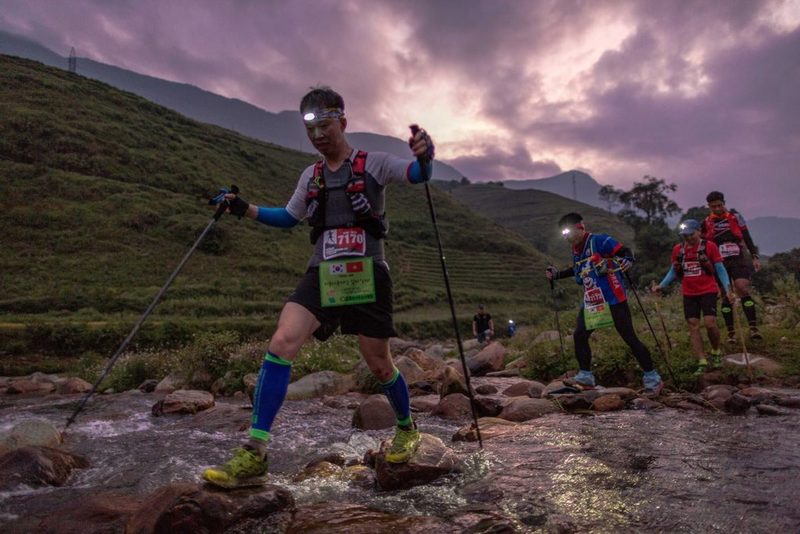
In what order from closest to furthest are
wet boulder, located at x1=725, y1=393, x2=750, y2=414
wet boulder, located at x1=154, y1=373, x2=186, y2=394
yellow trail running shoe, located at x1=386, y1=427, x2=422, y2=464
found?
yellow trail running shoe, located at x1=386, y1=427, x2=422, y2=464 → wet boulder, located at x1=725, y1=393, x2=750, y2=414 → wet boulder, located at x1=154, y1=373, x2=186, y2=394

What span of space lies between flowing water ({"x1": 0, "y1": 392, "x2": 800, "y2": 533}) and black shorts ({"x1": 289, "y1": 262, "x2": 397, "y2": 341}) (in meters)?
1.25

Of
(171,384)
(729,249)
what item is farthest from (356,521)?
(171,384)

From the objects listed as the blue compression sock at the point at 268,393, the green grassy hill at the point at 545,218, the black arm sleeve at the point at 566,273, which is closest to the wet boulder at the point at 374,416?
the blue compression sock at the point at 268,393

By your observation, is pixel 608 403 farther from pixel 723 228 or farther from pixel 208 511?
pixel 723 228

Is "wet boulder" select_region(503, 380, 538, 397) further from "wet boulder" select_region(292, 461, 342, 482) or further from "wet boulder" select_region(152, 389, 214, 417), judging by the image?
"wet boulder" select_region(152, 389, 214, 417)

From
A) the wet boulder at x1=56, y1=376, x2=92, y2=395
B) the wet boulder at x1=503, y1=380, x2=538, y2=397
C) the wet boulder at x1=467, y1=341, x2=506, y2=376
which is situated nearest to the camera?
the wet boulder at x1=503, y1=380, x2=538, y2=397

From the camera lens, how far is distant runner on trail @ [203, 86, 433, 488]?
12.4ft

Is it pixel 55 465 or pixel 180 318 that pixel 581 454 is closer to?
pixel 55 465

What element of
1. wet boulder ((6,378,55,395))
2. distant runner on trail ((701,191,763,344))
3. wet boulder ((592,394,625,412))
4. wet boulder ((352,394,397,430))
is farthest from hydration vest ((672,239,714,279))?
wet boulder ((6,378,55,395))

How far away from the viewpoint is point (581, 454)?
4426mm

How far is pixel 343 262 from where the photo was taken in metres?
4.00

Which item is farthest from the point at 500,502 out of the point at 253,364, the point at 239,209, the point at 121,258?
the point at 121,258

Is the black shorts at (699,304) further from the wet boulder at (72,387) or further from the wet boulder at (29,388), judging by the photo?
the wet boulder at (29,388)

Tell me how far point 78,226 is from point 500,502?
159 ft
